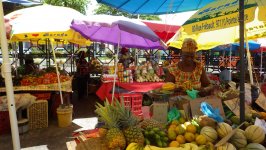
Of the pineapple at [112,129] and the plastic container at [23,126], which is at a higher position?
the pineapple at [112,129]

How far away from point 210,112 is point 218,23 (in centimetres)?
129

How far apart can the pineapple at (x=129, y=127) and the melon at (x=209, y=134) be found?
0.55 meters

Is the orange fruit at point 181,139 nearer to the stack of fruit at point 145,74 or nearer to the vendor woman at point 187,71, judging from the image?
the vendor woman at point 187,71

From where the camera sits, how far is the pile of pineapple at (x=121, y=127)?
2327mm

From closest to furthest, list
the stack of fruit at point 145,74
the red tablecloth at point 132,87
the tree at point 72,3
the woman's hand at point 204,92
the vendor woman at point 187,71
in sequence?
the woman's hand at point 204,92, the vendor woman at point 187,71, the red tablecloth at point 132,87, the stack of fruit at point 145,74, the tree at point 72,3

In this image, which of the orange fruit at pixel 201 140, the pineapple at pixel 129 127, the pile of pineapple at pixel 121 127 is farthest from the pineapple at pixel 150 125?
the orange fruit at pixel 201 140

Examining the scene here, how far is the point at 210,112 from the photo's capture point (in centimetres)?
273

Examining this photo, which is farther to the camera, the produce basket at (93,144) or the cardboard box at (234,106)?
the cardboard box at (234,106)

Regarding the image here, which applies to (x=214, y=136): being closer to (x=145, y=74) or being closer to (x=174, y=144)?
(x=174, y=144)

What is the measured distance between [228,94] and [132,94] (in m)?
3.59

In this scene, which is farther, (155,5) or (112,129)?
(155,5)

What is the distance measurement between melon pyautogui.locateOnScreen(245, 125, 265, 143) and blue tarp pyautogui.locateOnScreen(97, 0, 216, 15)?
2.62 meters

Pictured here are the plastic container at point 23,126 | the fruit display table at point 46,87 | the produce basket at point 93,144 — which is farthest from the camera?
the fruit display table at point 46,87

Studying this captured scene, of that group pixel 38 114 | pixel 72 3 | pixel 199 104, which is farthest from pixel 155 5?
pixel 72 3
